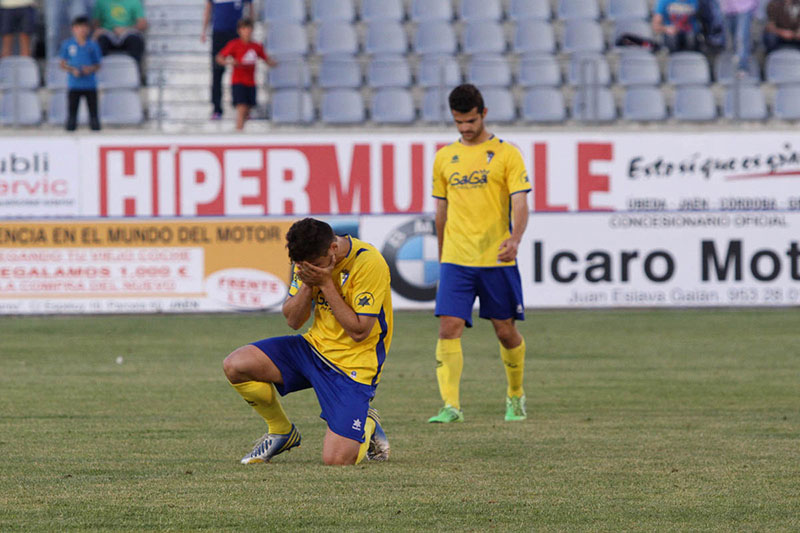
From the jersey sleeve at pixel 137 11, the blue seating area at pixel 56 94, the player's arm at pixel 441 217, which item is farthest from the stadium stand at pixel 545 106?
the player's arm at pixel 441 217

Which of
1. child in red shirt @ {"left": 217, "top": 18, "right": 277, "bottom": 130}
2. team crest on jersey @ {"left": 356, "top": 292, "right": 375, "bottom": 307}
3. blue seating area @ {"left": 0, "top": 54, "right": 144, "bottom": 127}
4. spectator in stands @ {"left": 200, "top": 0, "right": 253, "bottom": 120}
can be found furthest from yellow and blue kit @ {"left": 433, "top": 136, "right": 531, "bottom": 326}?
blue seating area @ {"left": 0, "top": 54, "right": 144, "bottom": 127}

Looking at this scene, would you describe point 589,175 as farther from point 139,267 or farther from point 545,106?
point 139,267

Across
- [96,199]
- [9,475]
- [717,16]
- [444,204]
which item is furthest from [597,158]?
[9,475]

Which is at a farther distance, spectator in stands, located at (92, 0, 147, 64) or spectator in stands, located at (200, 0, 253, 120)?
spectator in stands, located at (92, 0, 147, 64)

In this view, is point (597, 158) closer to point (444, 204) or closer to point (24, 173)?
point (24, 173)

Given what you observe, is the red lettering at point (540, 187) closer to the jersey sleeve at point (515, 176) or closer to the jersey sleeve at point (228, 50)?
the jersey sleeve at point (228, 50)

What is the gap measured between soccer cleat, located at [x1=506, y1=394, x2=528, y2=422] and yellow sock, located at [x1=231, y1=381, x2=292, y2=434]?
7.54 feet

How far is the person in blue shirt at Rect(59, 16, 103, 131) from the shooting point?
61.4ft

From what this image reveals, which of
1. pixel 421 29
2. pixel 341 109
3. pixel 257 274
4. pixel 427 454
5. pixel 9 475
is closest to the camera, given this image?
pixel 9 475

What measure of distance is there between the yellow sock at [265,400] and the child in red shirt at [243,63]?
12540 mm

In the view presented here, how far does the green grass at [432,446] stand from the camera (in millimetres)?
5504

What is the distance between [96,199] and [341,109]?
3964 mm

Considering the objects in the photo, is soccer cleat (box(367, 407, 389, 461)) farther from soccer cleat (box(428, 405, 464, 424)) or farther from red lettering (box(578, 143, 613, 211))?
red lettering (box(578, 143, 613, 211))

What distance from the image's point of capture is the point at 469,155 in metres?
8.92
